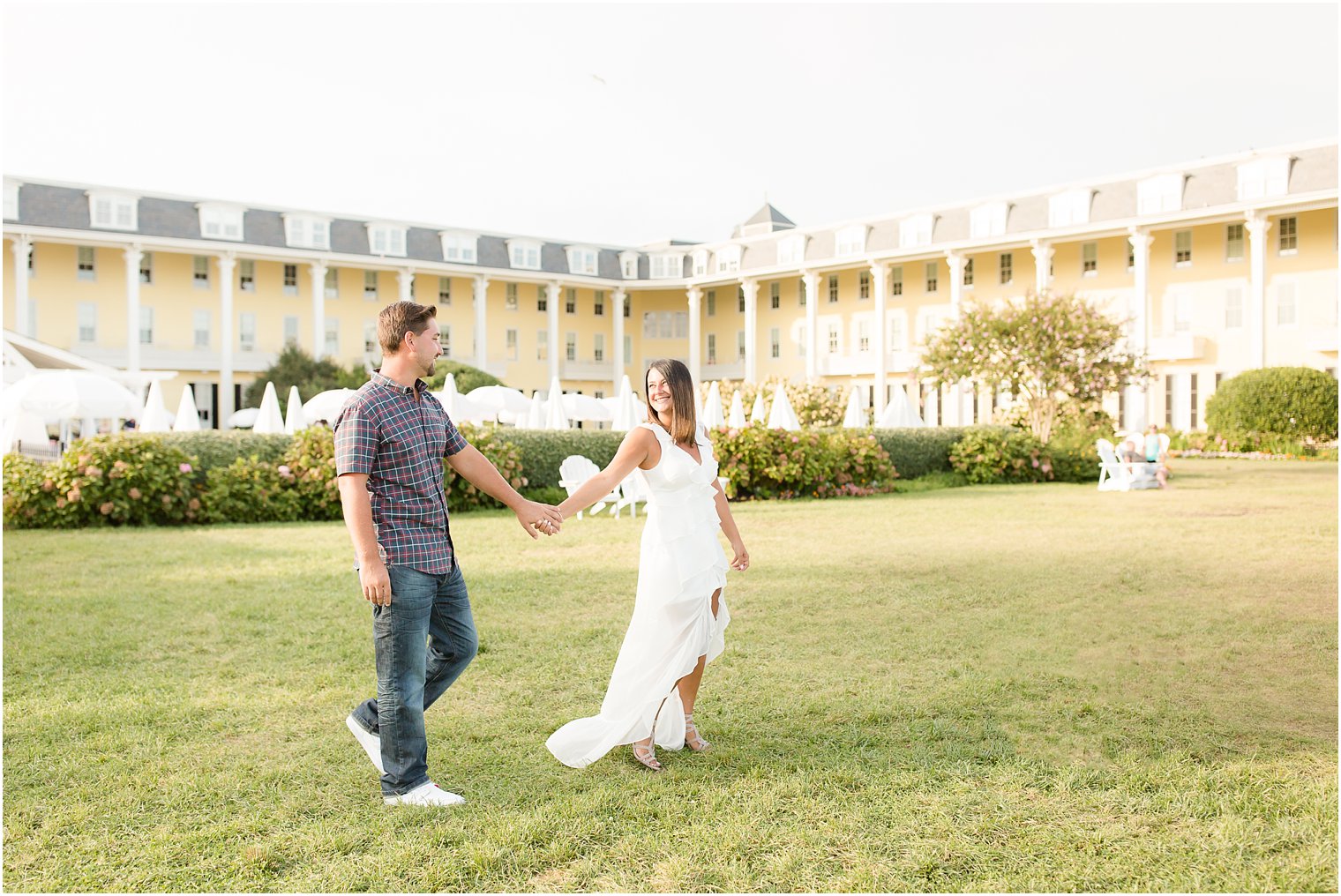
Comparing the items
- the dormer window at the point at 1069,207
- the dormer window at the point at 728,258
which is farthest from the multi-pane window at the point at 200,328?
the dormer window at the point at 1069,207

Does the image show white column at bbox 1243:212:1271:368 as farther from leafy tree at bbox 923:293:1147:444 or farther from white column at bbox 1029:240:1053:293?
leafy tree at bbox 923:293:1147:444

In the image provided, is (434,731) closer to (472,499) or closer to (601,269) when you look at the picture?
(472,499)

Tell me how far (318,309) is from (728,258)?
17874 mm

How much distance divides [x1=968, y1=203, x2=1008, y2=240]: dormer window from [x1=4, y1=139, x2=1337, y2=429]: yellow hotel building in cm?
6

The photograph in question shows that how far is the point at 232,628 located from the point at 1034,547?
744 cm

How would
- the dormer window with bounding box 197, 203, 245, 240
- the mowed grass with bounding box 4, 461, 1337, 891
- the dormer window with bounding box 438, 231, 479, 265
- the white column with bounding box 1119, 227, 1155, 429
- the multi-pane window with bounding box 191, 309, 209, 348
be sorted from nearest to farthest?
1. the mowed grass with bounding box 4, 461, 1337, 891
2. the white column with bounding box 1119, 227, 1155, 429
3. the dormer window with bounding box 197, 203, 245, 240
4. the multi-pane window with bounding box 191, 309, 209, 348
5. the dormer window with bounding box 438, 231, 479, 265

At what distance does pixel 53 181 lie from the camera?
118 ft

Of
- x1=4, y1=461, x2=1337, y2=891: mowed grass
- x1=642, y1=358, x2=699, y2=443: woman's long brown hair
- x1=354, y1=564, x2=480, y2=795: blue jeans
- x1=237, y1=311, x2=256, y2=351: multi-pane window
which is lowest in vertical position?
x1=4, y1=461, x2=1337, y2=891: mowed grass

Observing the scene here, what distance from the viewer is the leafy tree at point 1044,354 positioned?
2328 centimetres

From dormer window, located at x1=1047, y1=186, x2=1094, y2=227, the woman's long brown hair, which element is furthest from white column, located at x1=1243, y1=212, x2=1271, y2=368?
the woman's long brown hair

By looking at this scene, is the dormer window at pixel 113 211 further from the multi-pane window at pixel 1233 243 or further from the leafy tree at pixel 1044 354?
the multi-pane window at pixel 1233 243

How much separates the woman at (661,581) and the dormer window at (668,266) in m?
44.1

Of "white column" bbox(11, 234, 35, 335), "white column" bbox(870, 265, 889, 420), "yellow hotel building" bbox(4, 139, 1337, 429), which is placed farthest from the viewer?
"white column" bbox(870, 265, 889, 420)

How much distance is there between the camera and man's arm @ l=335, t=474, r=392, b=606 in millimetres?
3523
